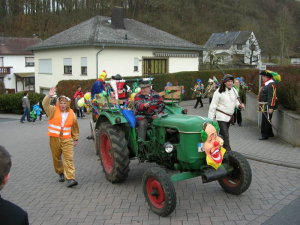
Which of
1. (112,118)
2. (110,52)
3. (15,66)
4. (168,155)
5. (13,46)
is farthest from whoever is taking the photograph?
(13,46)

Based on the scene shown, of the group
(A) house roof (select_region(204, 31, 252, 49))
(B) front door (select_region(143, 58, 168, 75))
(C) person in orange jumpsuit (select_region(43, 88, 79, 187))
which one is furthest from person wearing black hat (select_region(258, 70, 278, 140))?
(A) house roof (select_region(204, 31, 252, 49))

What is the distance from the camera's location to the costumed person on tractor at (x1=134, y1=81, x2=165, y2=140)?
5.97 metres

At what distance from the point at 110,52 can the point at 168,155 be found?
18669mm

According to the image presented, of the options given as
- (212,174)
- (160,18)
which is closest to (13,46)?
(160,18)

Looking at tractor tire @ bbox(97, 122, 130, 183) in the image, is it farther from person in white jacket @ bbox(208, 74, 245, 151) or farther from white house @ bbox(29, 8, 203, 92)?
white house @ bbox(29, 8, 203, 92)

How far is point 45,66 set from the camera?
1104 inches

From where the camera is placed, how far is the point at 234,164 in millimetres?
5539

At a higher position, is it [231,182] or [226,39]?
[226,39]

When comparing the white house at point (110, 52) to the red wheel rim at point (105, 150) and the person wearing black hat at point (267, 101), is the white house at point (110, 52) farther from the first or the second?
the red wheel rim at point (105, 150)

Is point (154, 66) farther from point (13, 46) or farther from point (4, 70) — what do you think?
point (13, 46)

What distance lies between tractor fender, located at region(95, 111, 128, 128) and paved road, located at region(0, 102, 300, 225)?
1.15 metres

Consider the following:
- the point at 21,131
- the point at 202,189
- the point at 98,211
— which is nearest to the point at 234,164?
the point at 202,189

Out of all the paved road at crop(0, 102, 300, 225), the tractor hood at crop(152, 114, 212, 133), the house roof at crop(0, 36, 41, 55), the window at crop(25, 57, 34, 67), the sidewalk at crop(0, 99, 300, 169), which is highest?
the house roof at crop(0, 36, 41, 55)

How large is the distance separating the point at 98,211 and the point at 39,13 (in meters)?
56.7
